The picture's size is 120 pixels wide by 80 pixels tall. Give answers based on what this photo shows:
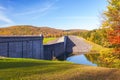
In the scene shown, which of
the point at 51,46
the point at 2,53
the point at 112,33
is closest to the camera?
the point at 112,33

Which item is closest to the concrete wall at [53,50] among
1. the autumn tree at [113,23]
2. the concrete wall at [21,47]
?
the concrete wall at [21,47]

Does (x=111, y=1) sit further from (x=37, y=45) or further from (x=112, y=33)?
(x=37, y=45)

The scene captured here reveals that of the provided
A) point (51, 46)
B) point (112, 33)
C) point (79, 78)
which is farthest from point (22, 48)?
point (79, 78)

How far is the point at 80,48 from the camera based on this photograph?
134m

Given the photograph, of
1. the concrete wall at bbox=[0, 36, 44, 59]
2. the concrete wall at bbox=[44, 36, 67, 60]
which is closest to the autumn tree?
the concrete wall at bbox=[0, 36, 44, 59]

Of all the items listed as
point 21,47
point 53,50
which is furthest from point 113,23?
point 53,50

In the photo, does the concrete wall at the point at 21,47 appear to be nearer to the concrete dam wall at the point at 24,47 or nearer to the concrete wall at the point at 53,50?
the concrete dam wall at the point at 24,47

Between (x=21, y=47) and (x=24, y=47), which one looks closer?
(x=21, y=47)

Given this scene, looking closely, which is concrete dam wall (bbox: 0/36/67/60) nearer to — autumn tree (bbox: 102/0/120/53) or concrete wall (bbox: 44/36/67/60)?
concrete wall (bbox: 44/36/67/60)

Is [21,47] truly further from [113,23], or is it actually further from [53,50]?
[113,23]

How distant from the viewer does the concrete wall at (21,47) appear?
5841 centimetres

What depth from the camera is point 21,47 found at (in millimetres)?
67875

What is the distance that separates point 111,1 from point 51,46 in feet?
202

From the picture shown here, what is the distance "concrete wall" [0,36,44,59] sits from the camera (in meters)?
58.4
